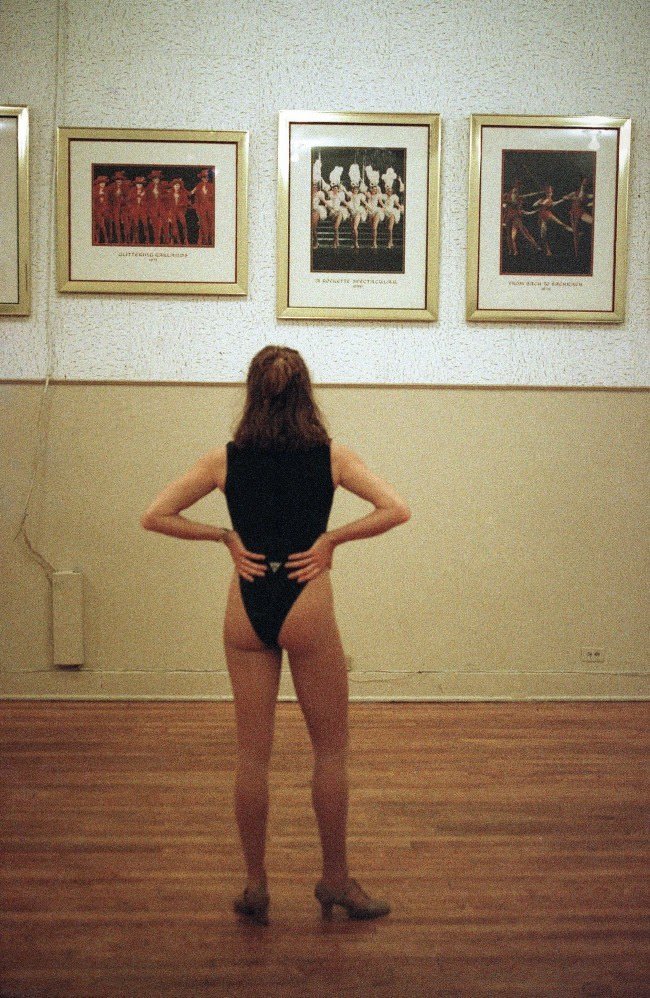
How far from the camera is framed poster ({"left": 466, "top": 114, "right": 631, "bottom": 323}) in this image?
424 centimetres

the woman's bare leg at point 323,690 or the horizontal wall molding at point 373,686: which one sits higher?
the woman's bare leg at point 323,690

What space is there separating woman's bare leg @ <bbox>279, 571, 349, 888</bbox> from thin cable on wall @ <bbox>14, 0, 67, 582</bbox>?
7.71 feet

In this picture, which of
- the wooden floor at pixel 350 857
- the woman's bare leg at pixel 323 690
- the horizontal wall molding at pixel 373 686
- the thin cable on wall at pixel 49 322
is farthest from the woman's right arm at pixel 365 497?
the thin cable on wall at pixel 49 322

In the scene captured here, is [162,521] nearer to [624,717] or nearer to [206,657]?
[206,657]

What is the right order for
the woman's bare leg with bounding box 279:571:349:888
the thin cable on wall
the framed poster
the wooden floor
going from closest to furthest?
the wooden floor
the woman's bare leg with bounding box 279:571:349:888
the thin cable on wall
the framed poster

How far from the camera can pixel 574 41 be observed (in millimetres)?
4199

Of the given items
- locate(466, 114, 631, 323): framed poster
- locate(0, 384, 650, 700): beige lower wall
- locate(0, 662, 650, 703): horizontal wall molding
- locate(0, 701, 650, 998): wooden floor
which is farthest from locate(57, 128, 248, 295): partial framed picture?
locate(0, 701, 650, 998): wooden floor

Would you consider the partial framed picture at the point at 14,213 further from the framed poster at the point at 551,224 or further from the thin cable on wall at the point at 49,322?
the framed poster at the point at 551,224

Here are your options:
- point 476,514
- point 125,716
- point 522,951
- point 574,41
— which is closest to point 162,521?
point 522,951

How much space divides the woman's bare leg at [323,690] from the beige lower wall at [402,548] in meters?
2.00

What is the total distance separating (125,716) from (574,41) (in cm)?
362

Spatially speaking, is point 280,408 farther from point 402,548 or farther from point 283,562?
point 402,548

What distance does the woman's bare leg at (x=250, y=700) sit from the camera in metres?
2.26

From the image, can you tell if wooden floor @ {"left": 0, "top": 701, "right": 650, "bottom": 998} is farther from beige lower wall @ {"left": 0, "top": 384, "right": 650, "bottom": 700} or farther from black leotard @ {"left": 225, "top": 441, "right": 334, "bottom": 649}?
black leotard @ {"left": 225, "top": 441, "right": 334, "bottom": 649}
